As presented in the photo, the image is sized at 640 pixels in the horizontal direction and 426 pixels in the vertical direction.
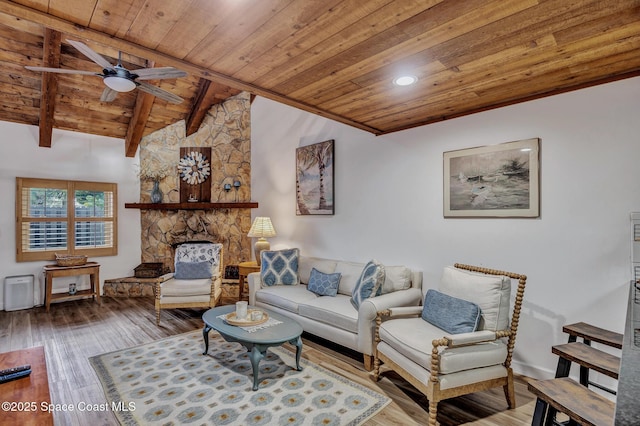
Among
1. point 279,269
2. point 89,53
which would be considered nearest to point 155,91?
point 89,53

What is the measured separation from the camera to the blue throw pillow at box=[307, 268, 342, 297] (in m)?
3.87

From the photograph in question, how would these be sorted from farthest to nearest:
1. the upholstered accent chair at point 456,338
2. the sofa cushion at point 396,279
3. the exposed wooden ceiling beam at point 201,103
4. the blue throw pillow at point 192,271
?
the exposed wooden ceiling beam at point 201,103 → the blue throw pillow at point 192,271 → the sofa cushion at point 396,279 → the upholstered accent chair at point 456,338

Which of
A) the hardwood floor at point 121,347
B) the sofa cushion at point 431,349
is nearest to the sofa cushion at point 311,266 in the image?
the hardwood floor at point 121,347

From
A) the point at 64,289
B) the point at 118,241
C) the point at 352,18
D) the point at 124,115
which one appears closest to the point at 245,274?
the point at 118,241

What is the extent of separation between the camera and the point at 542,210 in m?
2.80

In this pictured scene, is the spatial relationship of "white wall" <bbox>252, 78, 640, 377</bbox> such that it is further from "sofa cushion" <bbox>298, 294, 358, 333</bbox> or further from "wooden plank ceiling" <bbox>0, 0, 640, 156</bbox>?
"sofa cushion" <bbox>298, 294, 358, 333</bbox>

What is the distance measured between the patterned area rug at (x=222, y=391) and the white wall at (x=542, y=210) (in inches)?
61.6

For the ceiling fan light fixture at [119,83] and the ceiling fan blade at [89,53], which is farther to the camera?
the ceiling fan light fixture at [119,83]

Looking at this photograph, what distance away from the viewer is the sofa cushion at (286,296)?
12.3ft

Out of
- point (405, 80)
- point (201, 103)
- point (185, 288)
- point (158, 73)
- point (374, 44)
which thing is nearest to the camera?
point (374, 44)

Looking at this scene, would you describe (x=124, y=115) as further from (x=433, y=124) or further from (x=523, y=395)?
(x=523, y=395)

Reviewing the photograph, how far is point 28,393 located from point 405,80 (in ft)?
10.1

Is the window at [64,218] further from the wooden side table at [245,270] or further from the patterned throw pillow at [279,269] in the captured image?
the patterned throw pillow at [279,269]

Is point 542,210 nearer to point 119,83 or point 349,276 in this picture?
point 349,276
